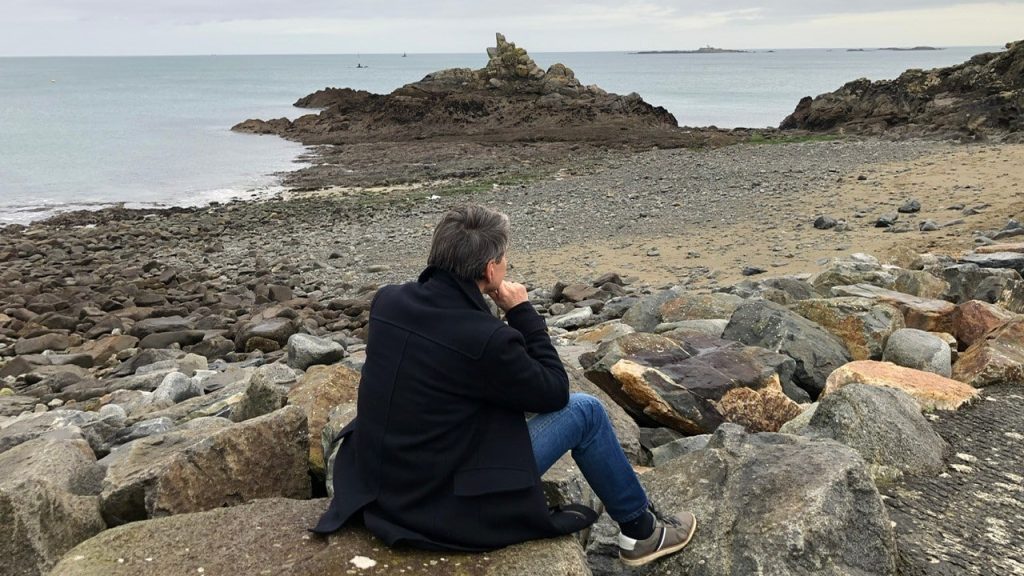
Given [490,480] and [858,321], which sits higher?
[490,480]

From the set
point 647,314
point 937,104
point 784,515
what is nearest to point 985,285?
point 647,314

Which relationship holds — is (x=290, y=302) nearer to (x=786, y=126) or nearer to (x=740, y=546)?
(x=740, y=546)

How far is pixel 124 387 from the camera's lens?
9.52 meters

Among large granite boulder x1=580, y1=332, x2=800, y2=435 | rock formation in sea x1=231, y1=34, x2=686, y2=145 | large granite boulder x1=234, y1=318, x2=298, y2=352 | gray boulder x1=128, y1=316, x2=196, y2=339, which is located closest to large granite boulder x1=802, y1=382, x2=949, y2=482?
large granite boulder x1=580, y1=332, x2=800, y2=435

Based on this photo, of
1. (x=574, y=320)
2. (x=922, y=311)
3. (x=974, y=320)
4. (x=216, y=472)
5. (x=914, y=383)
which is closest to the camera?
(x=216, y=472)

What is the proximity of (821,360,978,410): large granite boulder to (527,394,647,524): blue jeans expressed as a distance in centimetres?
224

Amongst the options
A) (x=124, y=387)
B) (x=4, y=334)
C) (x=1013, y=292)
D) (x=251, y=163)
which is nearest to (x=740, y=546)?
(x=1013, y=292)

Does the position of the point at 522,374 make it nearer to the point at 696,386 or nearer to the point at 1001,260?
the point at 696,386

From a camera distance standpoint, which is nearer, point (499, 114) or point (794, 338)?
point (794, 338)

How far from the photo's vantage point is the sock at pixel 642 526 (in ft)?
12.3

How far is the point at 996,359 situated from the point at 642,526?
3.83 metres

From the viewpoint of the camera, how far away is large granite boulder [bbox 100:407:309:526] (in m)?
4.19

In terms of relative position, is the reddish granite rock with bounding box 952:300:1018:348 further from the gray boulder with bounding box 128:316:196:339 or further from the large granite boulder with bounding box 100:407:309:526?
the gray boulder with bounding box 128:316:196:339

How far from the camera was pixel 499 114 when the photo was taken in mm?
44938
